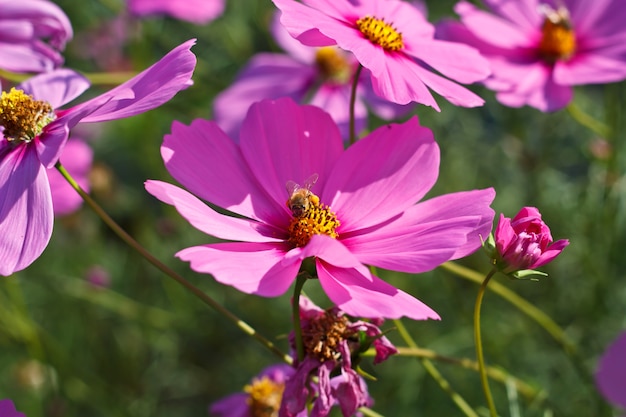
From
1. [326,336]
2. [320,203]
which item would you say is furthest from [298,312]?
[320,203]

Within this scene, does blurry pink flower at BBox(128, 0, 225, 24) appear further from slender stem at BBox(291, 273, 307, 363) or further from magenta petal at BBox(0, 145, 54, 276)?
slender stem at BBox(291, 273, 307, 363)

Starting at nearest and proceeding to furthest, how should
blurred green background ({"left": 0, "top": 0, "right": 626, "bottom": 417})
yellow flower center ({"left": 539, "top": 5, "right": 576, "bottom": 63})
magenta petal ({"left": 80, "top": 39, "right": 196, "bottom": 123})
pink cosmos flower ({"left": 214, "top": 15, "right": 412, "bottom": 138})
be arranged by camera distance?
magenta petal ({"left": 80, "top": 39, "right": 196, "bottom": 123}) → yellow flower center ({"left": 539, "top": 5, "right": 576, "bottom": 63}) → pink cosmos flower ({"left": 214, "top": 15, "right": 412, "bottom": 138}) → blurred green background ({"left": 0, "top": 0, "right": 626, "bottom": 417})

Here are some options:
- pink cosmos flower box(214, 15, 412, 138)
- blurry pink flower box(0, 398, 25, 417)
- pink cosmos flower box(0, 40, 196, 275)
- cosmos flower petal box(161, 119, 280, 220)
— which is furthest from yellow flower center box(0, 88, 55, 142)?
pink cosmos flower box(214, 15, 412, 138)

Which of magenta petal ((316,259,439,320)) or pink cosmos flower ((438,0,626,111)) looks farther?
pink cosmos flower ((438,0,626,111))

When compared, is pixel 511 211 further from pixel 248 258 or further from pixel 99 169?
pixel 248 258

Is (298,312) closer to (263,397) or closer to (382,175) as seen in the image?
(382,175)
